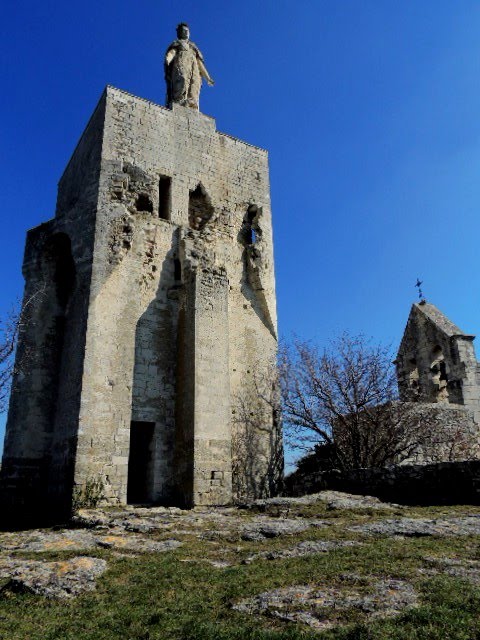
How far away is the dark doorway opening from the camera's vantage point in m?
12.0

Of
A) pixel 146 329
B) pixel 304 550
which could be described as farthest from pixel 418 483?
pixel 146 329

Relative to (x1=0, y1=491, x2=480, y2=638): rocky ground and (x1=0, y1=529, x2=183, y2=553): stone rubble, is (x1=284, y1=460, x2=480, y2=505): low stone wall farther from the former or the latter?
(x1=0, y1=529, x2=183, y2=553): stone rubble

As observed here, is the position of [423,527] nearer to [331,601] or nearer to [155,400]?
[331,601]

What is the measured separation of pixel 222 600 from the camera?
4348 mm

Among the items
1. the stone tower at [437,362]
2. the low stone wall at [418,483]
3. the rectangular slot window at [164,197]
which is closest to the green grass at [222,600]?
the low stone wall at [418,483]

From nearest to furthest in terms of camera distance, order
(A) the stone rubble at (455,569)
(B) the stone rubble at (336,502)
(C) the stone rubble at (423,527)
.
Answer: (A) the stone rubble at (455,569)
(C) the stone rubble at (423,527)
(B) the stone rubble at (336,502)

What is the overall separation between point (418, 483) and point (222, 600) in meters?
6.68

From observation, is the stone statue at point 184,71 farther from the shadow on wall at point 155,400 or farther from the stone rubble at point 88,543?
the stone rubble at point 88,543

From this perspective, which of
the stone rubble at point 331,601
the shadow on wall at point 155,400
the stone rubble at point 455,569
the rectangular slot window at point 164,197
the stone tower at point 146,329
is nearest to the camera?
the stone rubble at point 331,601

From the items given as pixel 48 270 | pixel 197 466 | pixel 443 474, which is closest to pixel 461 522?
pixel 443 474

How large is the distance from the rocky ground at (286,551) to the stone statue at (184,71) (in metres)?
12.0

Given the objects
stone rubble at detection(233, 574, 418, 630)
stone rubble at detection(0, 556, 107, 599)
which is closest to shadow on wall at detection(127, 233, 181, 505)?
stone rubble at detection(0, 556, 107, 599)

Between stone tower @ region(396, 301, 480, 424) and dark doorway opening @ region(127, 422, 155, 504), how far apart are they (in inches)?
356

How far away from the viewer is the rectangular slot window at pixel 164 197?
14125mm
